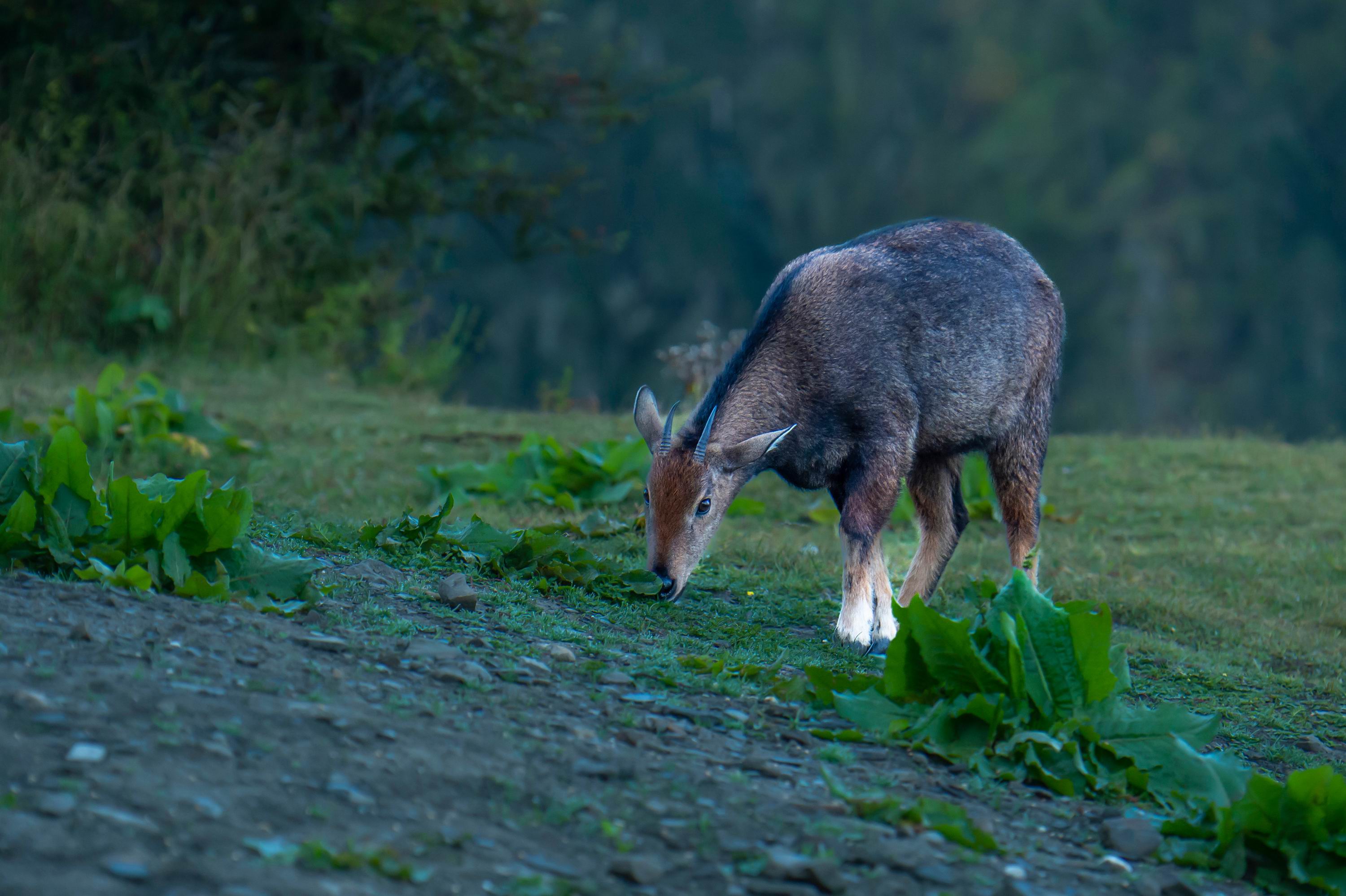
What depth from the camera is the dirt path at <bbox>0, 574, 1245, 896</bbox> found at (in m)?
2.34

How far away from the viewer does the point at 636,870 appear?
2482 mm

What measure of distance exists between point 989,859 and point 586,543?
4135 millimetres

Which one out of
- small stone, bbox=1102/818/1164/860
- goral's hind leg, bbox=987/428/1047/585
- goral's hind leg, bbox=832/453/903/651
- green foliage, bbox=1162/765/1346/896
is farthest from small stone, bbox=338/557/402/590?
goral's hind leg, bbox=987/428/1047/585

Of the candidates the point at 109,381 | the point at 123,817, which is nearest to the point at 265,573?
the point at 123,817

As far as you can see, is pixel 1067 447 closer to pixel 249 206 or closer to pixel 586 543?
pixel 586 543

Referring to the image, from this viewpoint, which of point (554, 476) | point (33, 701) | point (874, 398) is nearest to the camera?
point (33, 701)

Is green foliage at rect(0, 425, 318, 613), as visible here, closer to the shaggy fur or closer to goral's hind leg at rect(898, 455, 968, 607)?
the shaggy fur

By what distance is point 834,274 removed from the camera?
5.89 m

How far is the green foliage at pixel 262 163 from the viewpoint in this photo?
12164 millimetres

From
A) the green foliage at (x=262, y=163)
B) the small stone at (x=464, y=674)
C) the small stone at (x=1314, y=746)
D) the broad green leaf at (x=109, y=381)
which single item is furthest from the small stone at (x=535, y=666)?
the green foliage at (x=262, y=163)

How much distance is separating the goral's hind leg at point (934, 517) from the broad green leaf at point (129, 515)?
139 inches

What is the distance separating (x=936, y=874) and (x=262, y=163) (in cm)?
1237

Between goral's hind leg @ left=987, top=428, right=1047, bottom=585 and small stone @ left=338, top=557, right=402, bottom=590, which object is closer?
small stone @ left=338, top=557, right=402, bottom=590

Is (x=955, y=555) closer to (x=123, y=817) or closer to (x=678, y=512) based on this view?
(x=678, y=512)
